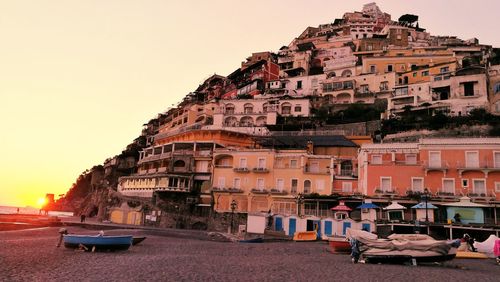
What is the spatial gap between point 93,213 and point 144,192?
31334 mm

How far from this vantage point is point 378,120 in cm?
5503

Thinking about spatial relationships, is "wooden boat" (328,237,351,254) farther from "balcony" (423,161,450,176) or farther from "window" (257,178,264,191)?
"window" (257,178,264,191)

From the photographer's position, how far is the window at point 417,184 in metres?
37.3

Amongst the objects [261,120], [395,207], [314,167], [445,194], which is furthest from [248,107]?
[445,194]

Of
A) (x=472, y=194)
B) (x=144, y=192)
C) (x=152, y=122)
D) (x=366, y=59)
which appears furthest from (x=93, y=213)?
(x=472, y=194)

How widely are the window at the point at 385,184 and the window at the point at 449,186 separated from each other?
4.67 metres

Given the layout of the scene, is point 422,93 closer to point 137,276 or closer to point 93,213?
point 137,276

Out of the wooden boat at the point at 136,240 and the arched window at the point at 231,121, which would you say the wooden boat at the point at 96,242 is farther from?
the arched window at the point at 231,121

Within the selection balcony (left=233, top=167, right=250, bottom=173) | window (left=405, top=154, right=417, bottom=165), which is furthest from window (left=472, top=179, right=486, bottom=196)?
balcony (left=233, top=167, right=250, bottom=173)

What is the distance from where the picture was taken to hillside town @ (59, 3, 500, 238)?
3619 cm

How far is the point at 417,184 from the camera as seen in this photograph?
37531 millimetres

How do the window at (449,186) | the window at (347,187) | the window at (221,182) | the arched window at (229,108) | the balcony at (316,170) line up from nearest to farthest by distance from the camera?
the window at (449,186)
the window at (347,187)
the balcony at (316,170)
the window at (221,182)
the arched window at (229,108)

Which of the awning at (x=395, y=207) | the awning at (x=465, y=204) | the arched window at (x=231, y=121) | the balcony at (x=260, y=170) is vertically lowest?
the awning at (x=395, y=207)

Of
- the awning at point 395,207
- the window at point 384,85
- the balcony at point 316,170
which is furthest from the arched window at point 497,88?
the awning at point 395,207
